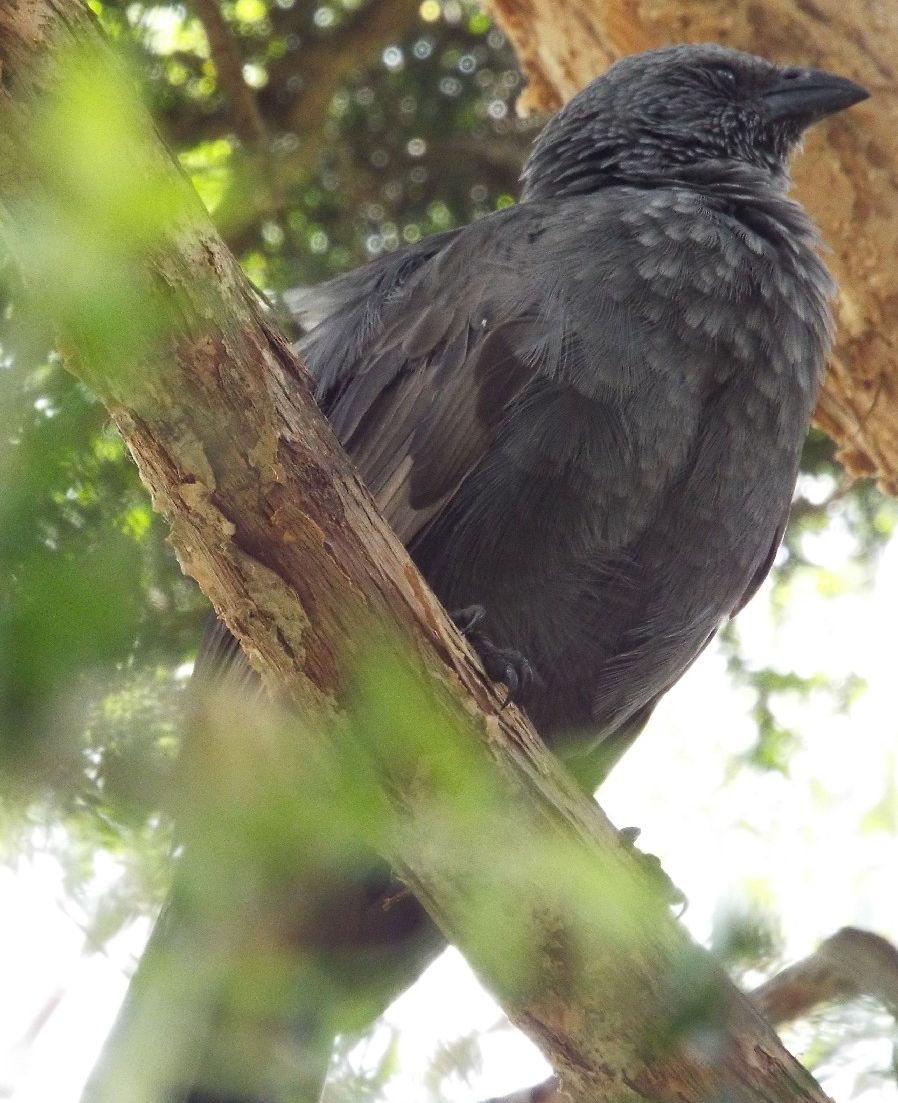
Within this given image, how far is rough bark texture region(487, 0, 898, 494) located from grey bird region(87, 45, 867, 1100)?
2.23 feet

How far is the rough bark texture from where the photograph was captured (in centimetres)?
427

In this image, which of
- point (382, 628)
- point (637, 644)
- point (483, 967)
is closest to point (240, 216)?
point (382, 628)

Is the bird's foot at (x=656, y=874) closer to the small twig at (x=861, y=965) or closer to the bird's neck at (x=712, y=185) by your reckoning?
the small twig at (x=861, y=965)

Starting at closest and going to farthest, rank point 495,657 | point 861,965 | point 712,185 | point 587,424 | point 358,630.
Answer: point 861,965 → point 358,630 → point 495,657 → point 587,424 → point 712,185

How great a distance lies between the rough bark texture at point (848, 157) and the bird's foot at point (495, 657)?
185cm

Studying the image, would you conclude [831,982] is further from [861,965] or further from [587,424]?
[587,424]

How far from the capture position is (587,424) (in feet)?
10.3

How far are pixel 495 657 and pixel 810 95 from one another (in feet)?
7.44

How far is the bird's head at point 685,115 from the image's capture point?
419 centimetres

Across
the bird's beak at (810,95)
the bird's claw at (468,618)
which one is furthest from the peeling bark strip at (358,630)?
the bird's beak at (810,95)

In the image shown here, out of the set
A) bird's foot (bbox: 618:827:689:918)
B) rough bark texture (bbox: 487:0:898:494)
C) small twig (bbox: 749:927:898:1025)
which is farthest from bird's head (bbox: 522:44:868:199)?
small twig (bbox: 749:927:898:1025)

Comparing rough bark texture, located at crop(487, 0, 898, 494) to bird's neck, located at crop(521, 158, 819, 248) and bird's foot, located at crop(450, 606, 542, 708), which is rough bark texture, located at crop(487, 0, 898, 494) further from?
bird's foot, located at crop(450, 606, 542, 708)

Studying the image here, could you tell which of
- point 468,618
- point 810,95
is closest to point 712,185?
point 810,95

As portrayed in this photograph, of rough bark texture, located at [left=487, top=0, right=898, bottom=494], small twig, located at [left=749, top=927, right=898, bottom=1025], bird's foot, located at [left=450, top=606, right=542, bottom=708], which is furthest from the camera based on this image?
rough bark texture, located at [left=487, top=0, right=898, bottom=494]
